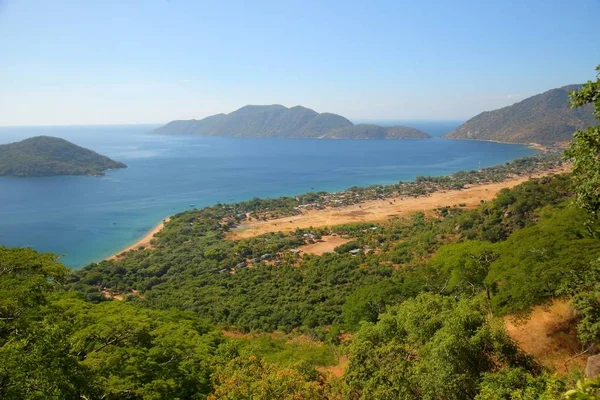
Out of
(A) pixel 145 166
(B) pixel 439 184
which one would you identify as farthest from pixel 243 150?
(B) pixel 439 184

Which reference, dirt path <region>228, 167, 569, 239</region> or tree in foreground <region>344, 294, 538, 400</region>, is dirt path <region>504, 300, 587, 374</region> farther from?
dirt path <region>228, 167, 569, 239</region>

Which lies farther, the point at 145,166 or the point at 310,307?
the point at 145,166

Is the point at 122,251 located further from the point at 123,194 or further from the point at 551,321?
the point at 551,321

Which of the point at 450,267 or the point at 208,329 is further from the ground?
the point at 450,267

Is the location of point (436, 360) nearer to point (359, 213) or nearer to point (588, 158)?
point (588, 158)

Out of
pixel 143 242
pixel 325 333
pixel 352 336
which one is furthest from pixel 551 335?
pixel 143 242

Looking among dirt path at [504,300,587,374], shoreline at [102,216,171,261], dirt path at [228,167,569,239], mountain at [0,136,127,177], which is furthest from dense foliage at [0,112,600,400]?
mountain at [0,136,127,177]
